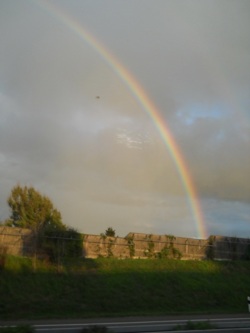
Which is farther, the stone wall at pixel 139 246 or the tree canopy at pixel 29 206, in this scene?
the tree canopy at pixel 29 206

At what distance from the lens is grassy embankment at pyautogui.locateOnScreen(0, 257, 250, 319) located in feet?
89.8

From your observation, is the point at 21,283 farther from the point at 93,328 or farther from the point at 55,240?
the point at 93,328

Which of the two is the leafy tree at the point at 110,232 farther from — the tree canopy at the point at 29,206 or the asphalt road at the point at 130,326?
the asphalt road at the point at 130,326

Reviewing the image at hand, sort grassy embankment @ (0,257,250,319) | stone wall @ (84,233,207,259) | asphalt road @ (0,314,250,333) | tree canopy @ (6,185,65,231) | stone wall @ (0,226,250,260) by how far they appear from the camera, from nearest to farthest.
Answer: asphalt road @ (0,314,250,333), grassy embankment @ (0,257,250,319), stone wall @ (0,226,250,260), stone wall @ (84,233,207,259), tree canopy @ (6,185,65,231)

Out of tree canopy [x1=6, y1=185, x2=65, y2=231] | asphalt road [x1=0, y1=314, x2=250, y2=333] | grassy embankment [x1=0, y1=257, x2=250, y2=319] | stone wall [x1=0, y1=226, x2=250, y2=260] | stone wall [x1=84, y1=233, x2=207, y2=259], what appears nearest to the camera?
asphalt road [x1=0, y1=314, x2=250, y2=333]

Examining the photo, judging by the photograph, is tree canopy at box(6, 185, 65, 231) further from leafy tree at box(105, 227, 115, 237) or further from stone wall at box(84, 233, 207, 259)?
stone wall at box(84, 233, 207, 259)

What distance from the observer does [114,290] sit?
31.6 metres

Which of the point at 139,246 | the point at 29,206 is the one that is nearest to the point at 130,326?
the point at 139,246

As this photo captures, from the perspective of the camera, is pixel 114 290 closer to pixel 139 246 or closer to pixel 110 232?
pixel 139 246

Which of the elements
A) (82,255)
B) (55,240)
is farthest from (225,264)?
(55,240)

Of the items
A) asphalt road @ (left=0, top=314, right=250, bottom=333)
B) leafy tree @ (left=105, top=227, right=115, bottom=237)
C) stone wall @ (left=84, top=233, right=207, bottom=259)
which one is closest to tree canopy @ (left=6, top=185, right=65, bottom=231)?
leafy tree @ (left=105, top=227, right=115, bottom=237)

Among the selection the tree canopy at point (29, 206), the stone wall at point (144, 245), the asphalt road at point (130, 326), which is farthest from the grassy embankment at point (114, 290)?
the tree canopy at point (29, 206)

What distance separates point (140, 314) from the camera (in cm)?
2700

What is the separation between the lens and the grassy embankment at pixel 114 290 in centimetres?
2738
